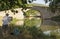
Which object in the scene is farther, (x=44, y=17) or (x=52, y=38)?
(x=44, y=17)

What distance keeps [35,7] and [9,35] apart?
1029cm

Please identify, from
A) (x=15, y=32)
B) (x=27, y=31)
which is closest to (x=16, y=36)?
(x=15, y=32)

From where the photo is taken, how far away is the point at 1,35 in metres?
13.7

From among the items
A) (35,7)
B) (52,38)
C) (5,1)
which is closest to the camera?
(5,1)

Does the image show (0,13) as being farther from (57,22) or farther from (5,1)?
(5,1)

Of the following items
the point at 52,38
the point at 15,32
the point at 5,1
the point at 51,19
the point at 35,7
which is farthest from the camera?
the point at 51,19

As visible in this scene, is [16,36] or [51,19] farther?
[51,19]

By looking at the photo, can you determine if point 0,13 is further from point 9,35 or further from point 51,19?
point 9,35

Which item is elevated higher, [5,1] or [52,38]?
[5,1]

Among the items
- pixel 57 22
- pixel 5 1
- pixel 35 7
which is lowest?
pixel 57 22

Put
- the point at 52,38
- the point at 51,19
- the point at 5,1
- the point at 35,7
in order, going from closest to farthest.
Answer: the point at 5,1 → the point at 52,38 → the point at 35,7 → the point at 51,19

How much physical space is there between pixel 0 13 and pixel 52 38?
10.2m

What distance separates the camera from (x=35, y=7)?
23859 millimetres

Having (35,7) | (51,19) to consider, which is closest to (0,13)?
(35,7)
